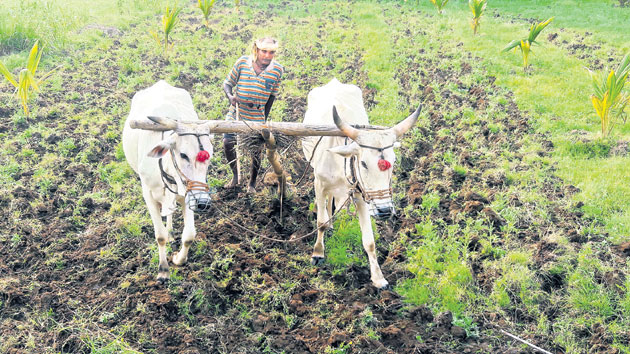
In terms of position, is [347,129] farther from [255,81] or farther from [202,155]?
[255,81]

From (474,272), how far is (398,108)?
440cm

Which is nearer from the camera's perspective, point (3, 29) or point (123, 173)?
point (123, 173)

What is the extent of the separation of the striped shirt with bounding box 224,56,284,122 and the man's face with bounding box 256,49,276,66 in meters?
0.07

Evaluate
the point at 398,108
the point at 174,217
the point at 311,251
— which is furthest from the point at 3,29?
the point at 311,251

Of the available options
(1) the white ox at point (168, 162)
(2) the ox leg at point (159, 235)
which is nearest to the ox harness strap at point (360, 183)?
(1) the white ox at point (168, 162)

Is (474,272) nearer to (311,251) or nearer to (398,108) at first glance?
(311,251)

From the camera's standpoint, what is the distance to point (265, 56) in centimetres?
577

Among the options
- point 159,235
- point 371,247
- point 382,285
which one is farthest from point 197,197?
point 382,285

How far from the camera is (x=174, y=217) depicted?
6.12 metres

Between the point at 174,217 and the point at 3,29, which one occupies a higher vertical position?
the point at 3,29

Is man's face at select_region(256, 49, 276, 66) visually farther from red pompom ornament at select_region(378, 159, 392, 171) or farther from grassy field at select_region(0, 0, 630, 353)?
red pompom ornament at select_region(378, 159, 392, 171)

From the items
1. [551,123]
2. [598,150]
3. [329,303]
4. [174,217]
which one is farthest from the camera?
[551,123]

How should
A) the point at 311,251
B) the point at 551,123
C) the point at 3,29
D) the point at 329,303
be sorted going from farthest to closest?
the point at 3,29, the point at 551,123, the point at 311,251, the point at 329,303

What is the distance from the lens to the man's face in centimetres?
573
